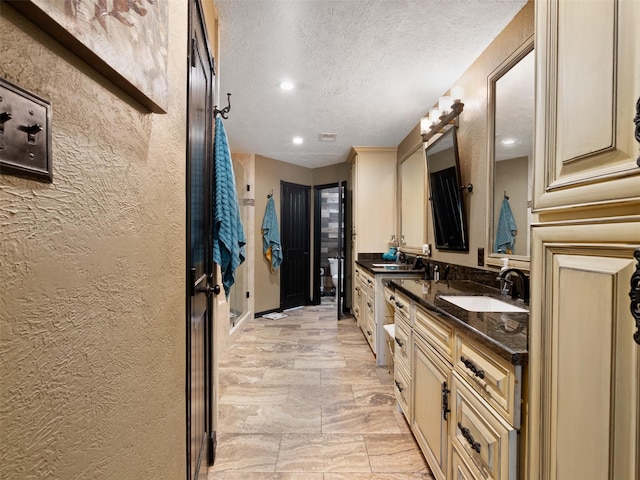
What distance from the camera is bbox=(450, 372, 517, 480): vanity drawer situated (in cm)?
96

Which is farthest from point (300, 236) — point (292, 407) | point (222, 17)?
point (222, 17)

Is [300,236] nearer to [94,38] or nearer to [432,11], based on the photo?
[432,11]

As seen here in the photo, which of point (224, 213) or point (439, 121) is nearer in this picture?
point (224, 213)

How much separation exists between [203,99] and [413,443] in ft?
7.37

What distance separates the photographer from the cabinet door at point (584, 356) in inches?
22.6

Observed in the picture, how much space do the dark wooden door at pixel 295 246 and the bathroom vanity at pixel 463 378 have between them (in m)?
3.25

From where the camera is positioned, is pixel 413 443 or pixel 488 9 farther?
pixel 413 443

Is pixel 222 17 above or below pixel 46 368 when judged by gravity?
above

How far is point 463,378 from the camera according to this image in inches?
49.7

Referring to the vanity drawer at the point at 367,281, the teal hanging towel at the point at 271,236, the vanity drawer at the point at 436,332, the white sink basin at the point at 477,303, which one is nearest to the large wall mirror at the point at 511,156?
the white sink basin at the point at 477,303

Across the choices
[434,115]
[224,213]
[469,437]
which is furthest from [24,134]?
[434,115]

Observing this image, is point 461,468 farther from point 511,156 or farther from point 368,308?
point 368,308

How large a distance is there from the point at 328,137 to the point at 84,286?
362 centimetres

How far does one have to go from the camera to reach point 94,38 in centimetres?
53
